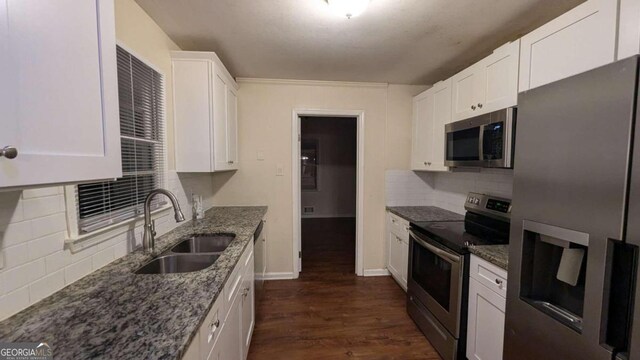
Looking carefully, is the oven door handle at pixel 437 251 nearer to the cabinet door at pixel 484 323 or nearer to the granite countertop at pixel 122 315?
the cabinet door at pixel 484 323

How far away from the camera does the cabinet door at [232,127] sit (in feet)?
7.96

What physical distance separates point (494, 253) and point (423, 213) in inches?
48.3

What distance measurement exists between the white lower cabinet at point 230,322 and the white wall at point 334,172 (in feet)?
15.5

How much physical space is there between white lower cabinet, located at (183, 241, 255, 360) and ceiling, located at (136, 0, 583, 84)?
5.18ft

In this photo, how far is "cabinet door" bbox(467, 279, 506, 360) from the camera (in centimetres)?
142

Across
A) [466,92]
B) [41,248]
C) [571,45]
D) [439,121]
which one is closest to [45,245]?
[41,248]

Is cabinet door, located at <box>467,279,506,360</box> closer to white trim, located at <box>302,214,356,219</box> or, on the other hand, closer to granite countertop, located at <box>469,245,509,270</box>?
granite countertop, located at <box>469,245,509,270</box>

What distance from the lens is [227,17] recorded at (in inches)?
65.6

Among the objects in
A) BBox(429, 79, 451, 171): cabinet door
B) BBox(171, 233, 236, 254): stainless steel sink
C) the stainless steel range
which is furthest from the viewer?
BBox(429, 79, 451, 171): cabinet door

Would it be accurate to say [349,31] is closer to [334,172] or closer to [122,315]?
[122,315]

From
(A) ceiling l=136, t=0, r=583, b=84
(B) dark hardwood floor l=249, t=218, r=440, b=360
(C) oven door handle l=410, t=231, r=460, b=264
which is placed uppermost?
(A) ceiling l=136, t=0, r=583, b=84

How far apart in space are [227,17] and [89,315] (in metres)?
1.74

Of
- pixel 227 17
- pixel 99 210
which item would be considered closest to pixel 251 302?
pixel 99 210

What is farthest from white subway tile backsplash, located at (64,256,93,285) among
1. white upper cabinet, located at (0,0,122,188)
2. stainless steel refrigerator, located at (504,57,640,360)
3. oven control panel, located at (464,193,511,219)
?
oven control panel, located at (464,193,511,219)
